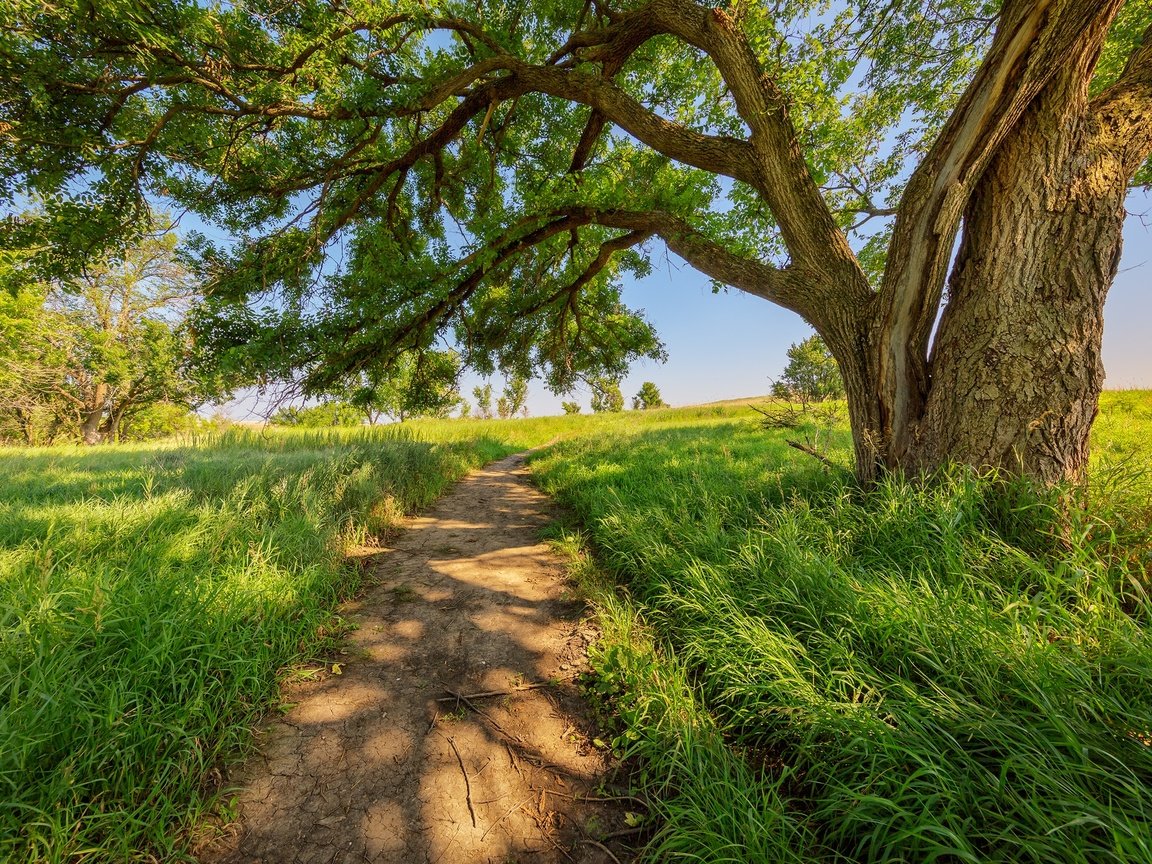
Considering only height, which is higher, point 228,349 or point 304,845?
point 228,349

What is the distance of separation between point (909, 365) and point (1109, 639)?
2.02m

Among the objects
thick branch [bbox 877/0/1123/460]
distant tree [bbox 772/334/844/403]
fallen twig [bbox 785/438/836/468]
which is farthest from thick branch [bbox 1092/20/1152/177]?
fallen twig [bbox 785/438/836/468]

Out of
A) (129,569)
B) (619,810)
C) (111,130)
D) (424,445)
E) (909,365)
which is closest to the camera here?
(619,810)

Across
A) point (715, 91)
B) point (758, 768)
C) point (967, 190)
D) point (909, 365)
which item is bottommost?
point (758, 768)

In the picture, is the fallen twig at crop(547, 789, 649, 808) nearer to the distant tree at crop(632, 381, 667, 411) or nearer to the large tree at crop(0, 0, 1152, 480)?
the large tree at crop(0, 0, 1152, 480)

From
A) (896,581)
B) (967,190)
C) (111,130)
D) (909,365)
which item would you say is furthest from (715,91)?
(111,130)

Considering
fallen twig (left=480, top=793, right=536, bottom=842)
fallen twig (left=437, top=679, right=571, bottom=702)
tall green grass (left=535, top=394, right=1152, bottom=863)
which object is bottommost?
fallen twig (left=480, top=793, right=536, bottom=842)

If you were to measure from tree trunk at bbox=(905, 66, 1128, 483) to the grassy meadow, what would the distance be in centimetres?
35

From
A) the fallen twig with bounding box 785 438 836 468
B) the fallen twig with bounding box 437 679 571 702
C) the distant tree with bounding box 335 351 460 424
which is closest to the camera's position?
the fallen twig with bounding box 437 679 571 702

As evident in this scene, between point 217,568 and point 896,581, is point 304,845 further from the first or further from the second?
point 896,581

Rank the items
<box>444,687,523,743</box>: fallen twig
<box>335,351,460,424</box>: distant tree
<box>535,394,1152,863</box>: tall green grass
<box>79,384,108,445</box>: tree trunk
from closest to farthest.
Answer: <box>535,394,1152,863</box>: tall green grass < <box>444,687,523,743</box>: fallen twig < <box>335,351,460,424</box>: distant tree < <box>79,384,108,445</box>: tree trunk

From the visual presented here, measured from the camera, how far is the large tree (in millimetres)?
2408

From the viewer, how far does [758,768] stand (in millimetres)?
1628

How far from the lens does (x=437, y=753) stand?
1.81 m
